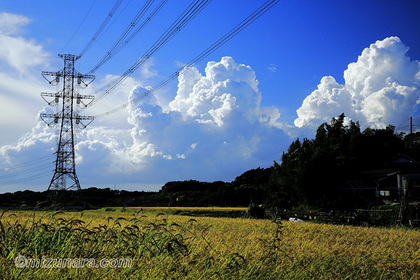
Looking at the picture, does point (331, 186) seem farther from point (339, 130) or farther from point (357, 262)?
point (357, 262)

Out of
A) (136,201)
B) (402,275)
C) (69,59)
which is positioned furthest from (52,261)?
(136,201)

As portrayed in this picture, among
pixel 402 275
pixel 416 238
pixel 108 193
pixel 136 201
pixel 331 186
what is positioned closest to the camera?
pixel 402 275

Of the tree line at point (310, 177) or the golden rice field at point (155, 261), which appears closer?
the golden rice field at point (155, 261)

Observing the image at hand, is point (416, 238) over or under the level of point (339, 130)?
under

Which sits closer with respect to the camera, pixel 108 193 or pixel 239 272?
pixel 239 272

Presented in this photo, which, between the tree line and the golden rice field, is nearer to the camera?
the golden rice field

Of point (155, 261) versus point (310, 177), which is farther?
point (310, 177)

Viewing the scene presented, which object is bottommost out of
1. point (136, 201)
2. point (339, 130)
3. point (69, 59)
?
point (136, 201)

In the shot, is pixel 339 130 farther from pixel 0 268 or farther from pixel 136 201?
pixel 0 268

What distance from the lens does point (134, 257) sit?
7508 mm

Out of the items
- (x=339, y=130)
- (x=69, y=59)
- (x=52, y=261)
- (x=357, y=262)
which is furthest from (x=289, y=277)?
(x=339, y=130)

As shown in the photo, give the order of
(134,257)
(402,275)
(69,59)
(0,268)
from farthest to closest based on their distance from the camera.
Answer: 1. (69,59)
2. (402,275)
3. (134,257)
4. (0,268)

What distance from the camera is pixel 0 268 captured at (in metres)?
6.62

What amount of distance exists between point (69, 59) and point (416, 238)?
5580 centimetres
